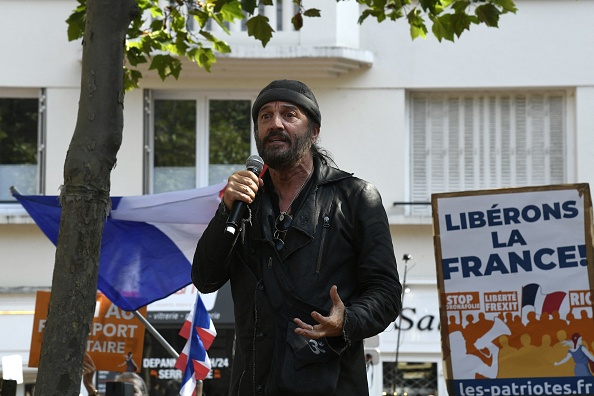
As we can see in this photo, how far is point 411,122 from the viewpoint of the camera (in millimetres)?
17141

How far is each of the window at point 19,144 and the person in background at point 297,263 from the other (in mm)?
13128

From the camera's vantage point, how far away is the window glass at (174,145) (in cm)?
1697

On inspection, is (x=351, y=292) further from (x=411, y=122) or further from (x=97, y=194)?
(x=411, y=122)

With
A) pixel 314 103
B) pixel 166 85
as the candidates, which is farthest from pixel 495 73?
pixel 314 103

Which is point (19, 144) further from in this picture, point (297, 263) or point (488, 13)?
point (297, 263)

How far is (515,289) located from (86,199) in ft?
9.87

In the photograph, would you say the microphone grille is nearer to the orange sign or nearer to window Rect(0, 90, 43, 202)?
the orange sign

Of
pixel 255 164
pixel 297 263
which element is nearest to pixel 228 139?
pixel 255 164

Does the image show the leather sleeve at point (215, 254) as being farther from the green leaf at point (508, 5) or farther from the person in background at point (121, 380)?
the green leaf at point (508, 5)

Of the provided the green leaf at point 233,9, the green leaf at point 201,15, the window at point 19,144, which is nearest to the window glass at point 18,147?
the window at point 19,144

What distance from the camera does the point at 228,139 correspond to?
17.0m

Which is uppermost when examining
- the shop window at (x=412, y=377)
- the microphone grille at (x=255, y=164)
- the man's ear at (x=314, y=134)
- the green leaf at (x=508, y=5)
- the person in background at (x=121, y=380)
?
the green leaf at (x=508, y=5)

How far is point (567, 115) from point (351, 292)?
13.4m

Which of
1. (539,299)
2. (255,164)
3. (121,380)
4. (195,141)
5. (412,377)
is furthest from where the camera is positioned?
(195,141)
